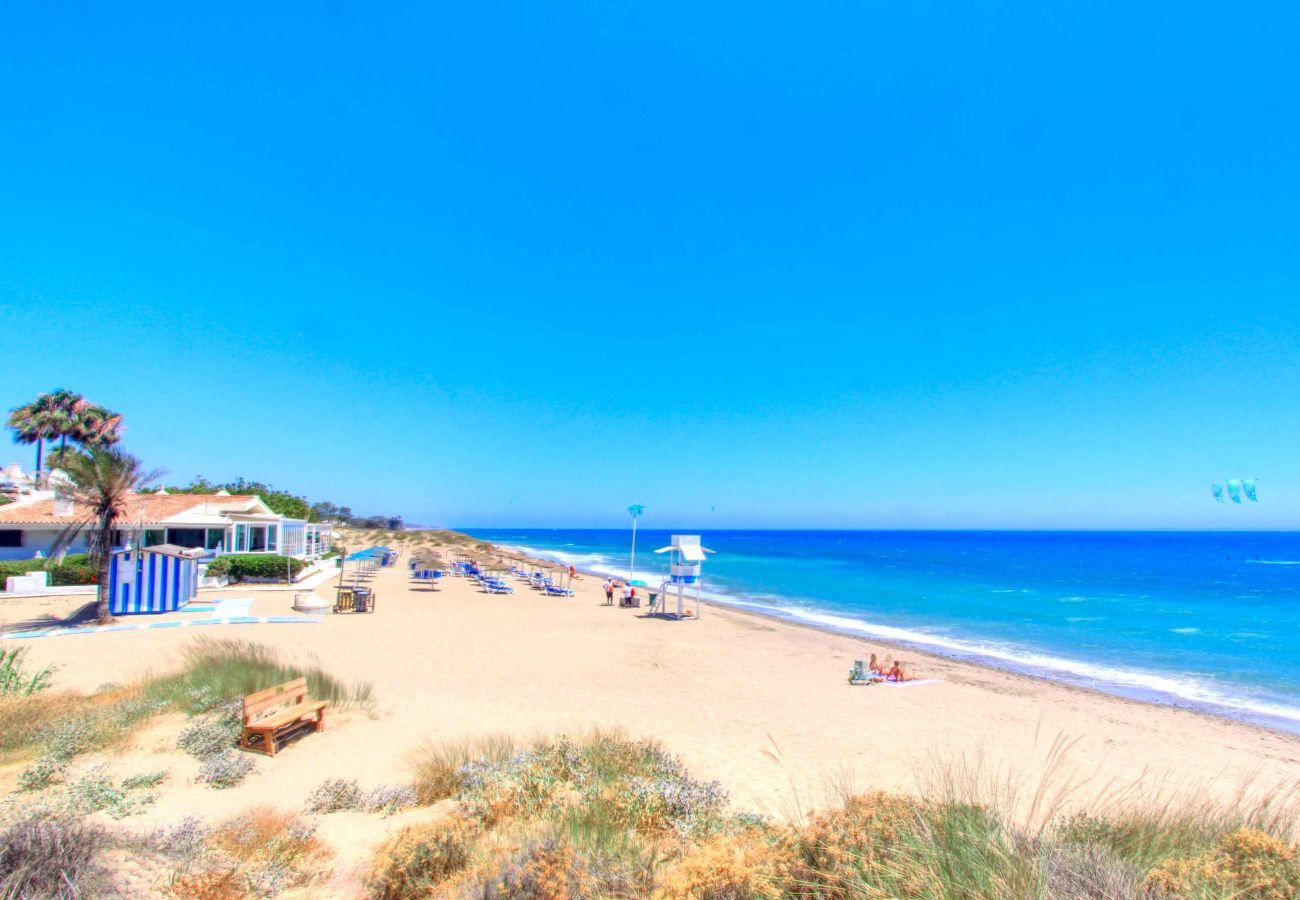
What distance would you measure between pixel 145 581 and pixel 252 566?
7319 millimetres

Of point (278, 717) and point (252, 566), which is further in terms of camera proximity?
point (252, 566)

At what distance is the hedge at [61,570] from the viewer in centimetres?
1930

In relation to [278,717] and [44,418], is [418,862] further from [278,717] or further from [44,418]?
[44,418]

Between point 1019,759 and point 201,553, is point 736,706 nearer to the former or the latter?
point 1019,759

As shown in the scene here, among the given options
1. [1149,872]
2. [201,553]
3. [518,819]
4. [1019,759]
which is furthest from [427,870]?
[201,553]

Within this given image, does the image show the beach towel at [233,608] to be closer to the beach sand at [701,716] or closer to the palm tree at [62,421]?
the beach sand at [701,716]

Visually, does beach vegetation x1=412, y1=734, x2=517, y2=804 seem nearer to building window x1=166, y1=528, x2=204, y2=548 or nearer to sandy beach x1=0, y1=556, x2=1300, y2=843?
sandy beach x1=0, y1=556, x2=1300, y2=843

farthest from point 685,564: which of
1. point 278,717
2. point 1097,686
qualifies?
point 278,717

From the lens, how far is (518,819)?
449cm

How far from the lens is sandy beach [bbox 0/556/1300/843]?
646cm

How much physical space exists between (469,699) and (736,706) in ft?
13.5

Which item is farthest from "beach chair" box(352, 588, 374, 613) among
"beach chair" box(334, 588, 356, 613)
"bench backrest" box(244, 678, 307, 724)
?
"bench backrest" box(244, 678, 307, 724)

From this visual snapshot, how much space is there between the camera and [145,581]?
52.5 ft

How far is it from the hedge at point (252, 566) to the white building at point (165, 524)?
234cm
